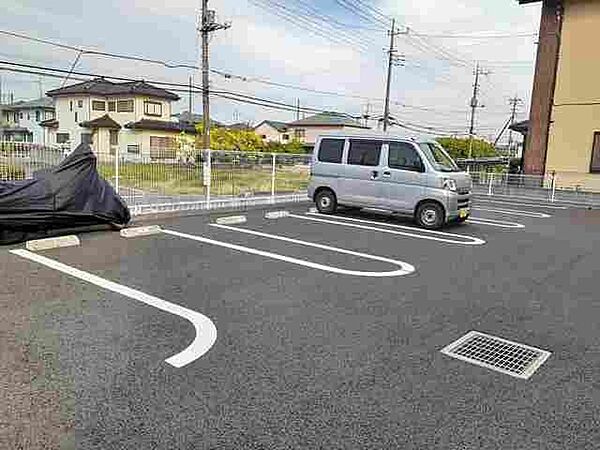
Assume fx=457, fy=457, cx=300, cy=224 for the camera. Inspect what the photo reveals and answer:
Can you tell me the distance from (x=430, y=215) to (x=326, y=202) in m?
2.17

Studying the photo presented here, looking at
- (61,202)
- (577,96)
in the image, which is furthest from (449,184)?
(577,96)

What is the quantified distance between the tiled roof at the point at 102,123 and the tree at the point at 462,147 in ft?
83.8

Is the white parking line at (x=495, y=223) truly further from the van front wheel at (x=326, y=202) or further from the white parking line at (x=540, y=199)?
the white parking line at (x=540, y=199)

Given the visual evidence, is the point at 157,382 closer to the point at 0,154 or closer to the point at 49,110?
the point at 0,154

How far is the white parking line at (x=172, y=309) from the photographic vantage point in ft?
9.05

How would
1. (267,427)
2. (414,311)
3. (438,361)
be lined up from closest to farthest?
(267,427) < (438,361) < (414,311)

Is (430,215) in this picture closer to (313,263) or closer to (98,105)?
(313,263)

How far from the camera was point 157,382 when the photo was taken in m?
2.42

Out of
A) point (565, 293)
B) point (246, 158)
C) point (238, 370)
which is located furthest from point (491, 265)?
point (246, 158)

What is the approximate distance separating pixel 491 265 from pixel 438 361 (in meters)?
2.91

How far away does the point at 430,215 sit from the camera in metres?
7.82

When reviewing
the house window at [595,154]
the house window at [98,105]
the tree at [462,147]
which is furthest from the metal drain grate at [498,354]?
the tree at [462,147]

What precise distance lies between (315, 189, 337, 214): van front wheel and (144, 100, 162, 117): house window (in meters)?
25.4

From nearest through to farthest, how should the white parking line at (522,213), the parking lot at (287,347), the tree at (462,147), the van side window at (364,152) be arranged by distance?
the parking lot at (287,347) → the van side window at (364,152) → the white parking line at (522,213) → the tree at (462,147)
